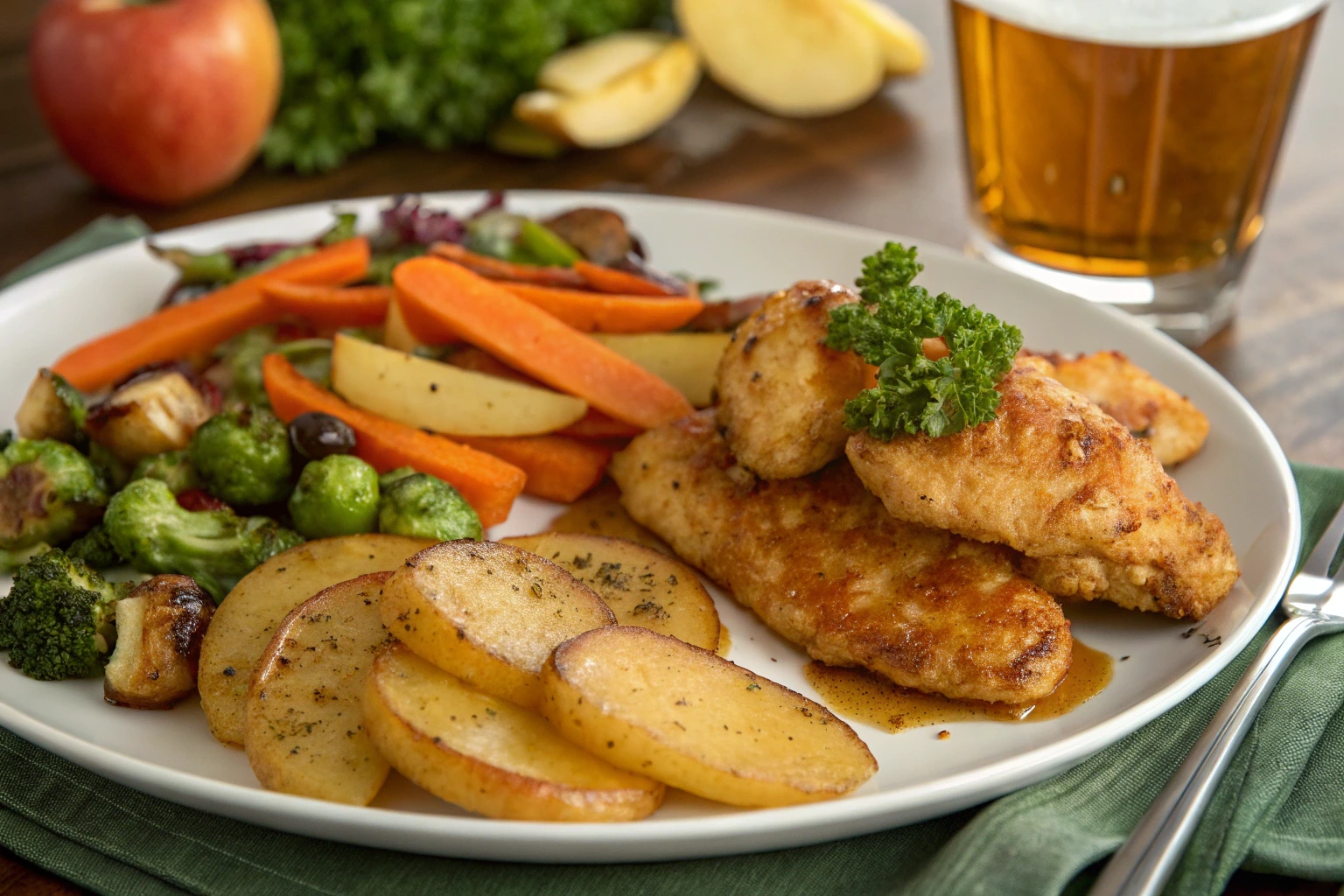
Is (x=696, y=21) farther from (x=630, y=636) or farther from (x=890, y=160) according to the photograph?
(x=630, y=636)

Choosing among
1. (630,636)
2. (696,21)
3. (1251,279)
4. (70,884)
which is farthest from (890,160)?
(70,884)

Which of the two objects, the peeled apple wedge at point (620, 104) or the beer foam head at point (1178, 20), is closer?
the beer foam head at point (1178, 20)

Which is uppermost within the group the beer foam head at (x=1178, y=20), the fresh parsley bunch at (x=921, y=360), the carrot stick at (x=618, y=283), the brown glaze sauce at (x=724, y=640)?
the beer foam head at (x=1178, y=20)

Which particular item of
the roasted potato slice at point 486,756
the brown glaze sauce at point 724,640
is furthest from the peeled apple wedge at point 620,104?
the roasted potato slice at point 486,756

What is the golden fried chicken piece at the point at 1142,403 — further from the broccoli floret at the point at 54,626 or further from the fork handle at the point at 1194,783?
the broccoli floret at the point at 54,626

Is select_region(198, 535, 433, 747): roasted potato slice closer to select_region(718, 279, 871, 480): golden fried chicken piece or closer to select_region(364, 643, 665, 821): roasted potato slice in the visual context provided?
select_region(364, 643, 665, 821): roasted potato slice

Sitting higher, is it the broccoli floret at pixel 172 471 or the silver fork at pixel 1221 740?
the broccoli floret at pixel 172 471
